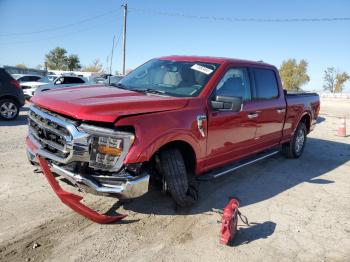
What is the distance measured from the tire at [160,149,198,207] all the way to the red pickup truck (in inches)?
0.5

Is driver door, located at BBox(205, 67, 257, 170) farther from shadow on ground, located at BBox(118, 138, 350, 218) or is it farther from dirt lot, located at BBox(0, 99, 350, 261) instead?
dirt lot, located at BBox(0, 99, 350, 261)

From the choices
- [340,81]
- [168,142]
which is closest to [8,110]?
[168,142]

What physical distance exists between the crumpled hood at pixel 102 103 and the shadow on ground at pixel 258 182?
139 centimetres

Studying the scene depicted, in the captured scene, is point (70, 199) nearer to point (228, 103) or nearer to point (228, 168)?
point (228, 103)

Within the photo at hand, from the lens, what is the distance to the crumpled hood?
3.36 m

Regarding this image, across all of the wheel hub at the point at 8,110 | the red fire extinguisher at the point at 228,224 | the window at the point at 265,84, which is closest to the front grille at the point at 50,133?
the red fire extinguisher at the point at 228,224

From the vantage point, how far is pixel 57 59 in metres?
81.8

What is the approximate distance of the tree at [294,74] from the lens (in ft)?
269

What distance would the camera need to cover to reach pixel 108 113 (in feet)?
11.1

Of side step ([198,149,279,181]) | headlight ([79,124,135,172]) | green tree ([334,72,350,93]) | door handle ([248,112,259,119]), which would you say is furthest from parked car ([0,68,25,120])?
green tree ([334,72,350,93])

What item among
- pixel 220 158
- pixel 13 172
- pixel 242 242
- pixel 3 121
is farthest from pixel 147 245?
pixel 3 121

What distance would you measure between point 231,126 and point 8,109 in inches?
328

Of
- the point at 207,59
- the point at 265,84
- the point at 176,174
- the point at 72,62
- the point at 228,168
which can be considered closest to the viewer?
the point at 176,174

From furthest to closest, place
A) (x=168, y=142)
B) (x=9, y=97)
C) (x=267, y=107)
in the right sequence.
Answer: (x=9, y=97) < (x=267, y=107) < (x=168, y=142)
